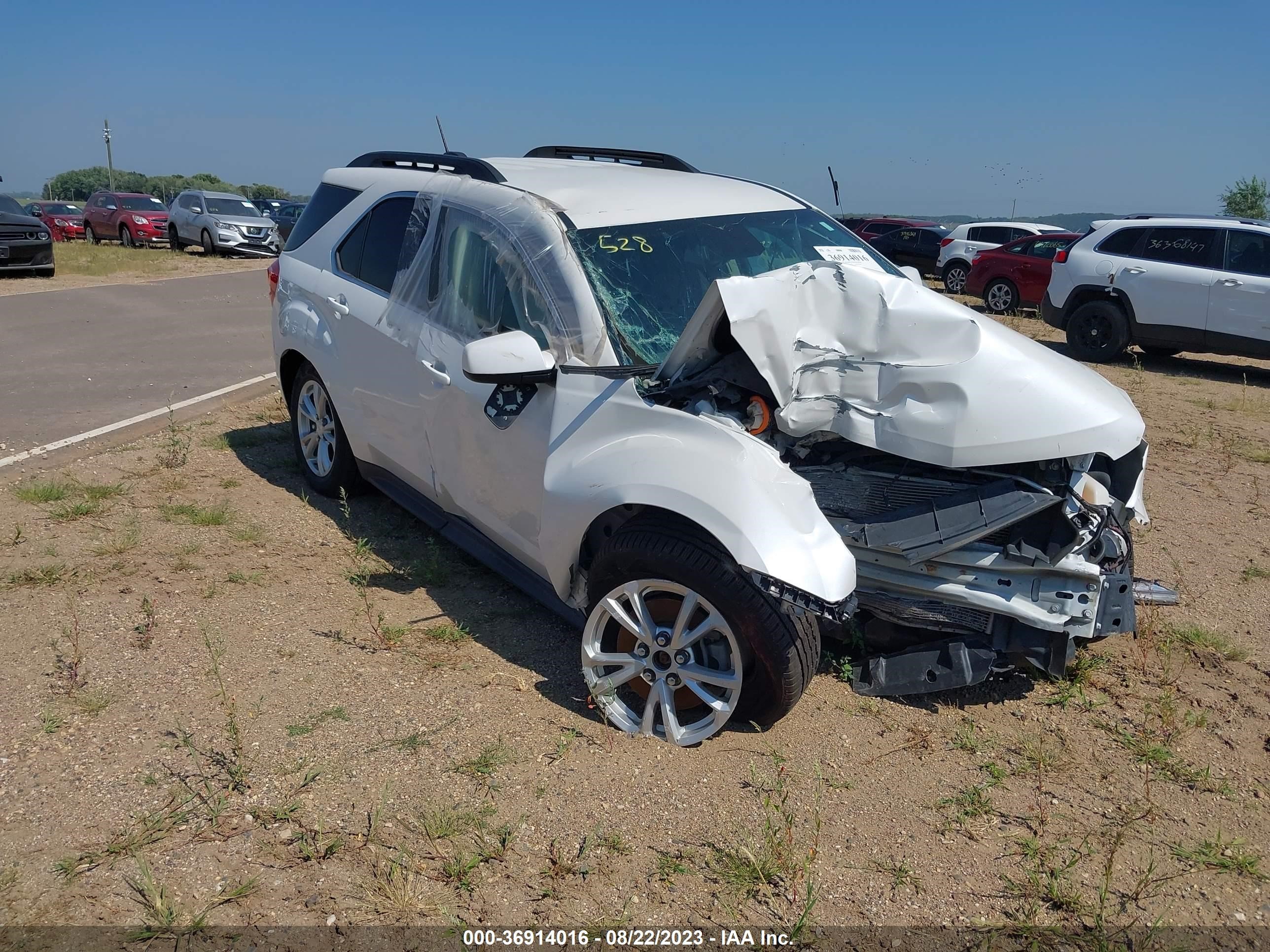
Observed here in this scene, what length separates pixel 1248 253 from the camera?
11859 millimetres

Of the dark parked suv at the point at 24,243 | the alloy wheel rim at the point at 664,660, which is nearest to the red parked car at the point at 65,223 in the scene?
the dark parked suv at the point at 24,243

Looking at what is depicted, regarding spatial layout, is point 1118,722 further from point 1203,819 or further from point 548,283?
point 548,283

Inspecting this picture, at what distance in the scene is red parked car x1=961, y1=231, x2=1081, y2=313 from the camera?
18250mm

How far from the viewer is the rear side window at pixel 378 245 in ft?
16.7

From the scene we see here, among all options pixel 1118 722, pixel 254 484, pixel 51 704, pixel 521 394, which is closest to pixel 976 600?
pixel 1118 722

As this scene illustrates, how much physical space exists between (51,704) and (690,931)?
252 centimetres

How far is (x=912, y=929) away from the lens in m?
2.80

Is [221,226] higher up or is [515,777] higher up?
[221,226]

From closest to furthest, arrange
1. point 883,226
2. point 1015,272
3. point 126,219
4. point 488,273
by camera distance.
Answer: point 488,273 < point 1015,272 < point 883,226 < point 126,219

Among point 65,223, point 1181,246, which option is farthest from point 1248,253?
point 65,223

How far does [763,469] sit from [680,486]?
0.28 metres

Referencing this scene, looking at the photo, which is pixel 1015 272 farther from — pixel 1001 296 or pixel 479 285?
pixel 479 285

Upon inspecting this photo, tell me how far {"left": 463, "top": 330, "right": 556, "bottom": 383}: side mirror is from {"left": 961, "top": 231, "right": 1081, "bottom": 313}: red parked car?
16.4 meters

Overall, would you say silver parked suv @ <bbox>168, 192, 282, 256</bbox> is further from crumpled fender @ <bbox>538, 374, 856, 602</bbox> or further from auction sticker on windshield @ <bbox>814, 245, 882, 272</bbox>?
crumpled fender @ <bbox>538, 374, 856, 602</bbox>
